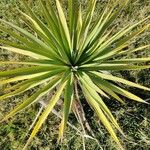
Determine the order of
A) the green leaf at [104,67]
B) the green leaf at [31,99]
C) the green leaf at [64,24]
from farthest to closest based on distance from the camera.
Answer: the green leaf at [64,24] < the green leaf at [104,67] < the green leaf at [31,99]

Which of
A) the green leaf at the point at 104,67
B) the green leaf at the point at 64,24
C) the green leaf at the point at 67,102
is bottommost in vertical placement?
the green leaf at the point at 67,102

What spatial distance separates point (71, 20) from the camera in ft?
11.3

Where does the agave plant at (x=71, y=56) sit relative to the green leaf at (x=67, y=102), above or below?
above

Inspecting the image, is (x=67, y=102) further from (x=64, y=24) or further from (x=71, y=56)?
(x=64, y=24)

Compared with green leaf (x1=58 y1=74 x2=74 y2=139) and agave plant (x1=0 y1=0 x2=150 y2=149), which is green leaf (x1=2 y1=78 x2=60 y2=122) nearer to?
agave plant (x1=0 y1=0 x2=150 y2=149)

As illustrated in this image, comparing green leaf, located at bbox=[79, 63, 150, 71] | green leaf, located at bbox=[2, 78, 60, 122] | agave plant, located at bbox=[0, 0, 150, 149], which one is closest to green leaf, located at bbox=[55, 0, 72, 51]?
agave plant, located at bbox=[0, 0, 150, 149]

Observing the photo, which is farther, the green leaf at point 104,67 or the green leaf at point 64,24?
the green leaf at point 64,24

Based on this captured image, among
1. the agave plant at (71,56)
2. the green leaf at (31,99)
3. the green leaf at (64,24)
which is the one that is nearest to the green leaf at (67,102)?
the agave plant at (71,56)

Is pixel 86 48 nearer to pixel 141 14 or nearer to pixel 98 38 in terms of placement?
pixel 98 38

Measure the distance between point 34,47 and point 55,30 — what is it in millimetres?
261

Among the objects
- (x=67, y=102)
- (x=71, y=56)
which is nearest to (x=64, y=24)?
(x=71, y=56)

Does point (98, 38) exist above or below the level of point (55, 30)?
below

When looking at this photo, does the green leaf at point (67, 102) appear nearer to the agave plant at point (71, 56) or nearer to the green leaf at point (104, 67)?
the agave plant at point (71, 56)

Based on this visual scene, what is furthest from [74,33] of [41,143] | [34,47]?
[41,143]
